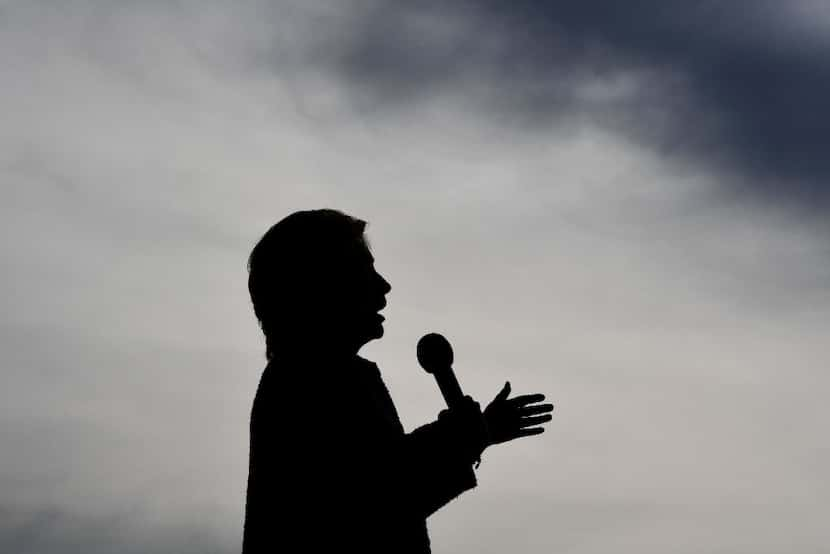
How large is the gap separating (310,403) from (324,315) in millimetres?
450

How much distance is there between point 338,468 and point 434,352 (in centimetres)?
68

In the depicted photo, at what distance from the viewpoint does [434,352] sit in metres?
4.71

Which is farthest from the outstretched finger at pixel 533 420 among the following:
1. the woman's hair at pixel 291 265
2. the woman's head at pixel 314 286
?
the woman's hair at pixel 291 265

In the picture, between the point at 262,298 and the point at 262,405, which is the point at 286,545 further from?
the point at 262,298

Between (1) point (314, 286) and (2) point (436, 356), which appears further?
(1) point (314, 286)

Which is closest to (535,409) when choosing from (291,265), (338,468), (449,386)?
(449,386)

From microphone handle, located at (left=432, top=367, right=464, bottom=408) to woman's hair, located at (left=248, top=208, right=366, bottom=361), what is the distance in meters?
0.78

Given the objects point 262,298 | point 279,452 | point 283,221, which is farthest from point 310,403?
point 283,221

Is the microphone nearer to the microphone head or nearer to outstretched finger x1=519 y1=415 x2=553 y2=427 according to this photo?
the microphone head

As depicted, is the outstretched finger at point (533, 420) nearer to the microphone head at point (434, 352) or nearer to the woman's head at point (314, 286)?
the microphone head at point (434, 352)

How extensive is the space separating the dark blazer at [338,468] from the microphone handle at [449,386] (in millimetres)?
115

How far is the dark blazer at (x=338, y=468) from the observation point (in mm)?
4695

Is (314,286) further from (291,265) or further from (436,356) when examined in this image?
(436,356)

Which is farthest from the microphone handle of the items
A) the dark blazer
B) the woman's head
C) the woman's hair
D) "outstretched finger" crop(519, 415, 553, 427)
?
the woman's hair
